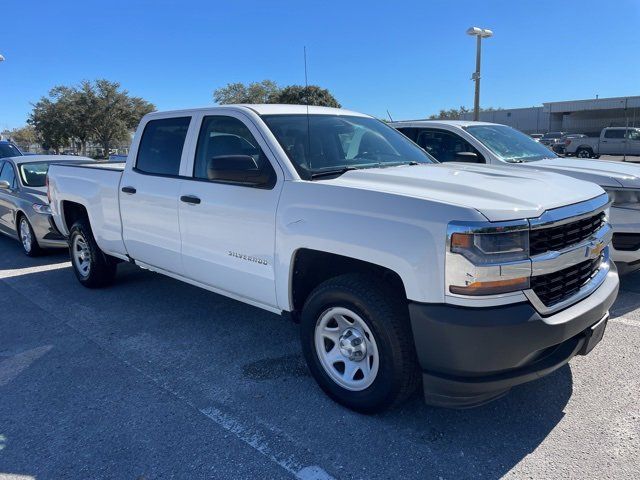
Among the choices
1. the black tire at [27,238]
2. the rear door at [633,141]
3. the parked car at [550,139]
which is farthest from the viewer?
the parked car at [550,139]

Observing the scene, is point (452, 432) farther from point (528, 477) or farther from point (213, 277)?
point (213, 277)

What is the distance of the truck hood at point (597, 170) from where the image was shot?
212 inches

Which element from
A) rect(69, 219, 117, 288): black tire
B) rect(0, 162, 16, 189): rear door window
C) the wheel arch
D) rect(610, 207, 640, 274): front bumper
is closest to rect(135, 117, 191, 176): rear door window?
rect(69, 219, 117, 288): black tire

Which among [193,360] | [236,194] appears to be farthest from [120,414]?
[236,194]

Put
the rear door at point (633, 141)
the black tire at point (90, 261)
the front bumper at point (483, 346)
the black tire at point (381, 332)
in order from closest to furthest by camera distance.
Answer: the front bumper at point (483, 346), the black tire at point (381, 332), the black tire at point (90, 261), the rear door at point (633, 141)

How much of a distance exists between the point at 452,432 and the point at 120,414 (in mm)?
2099

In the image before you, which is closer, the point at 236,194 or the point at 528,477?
the point at 528,477

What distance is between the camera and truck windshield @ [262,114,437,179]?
12.1 feet

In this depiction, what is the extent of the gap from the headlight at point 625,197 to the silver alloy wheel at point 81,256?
231 inches

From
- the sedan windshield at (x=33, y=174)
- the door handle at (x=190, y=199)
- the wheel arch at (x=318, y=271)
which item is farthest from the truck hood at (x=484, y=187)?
the sedan windshield at (x=33, y=174)

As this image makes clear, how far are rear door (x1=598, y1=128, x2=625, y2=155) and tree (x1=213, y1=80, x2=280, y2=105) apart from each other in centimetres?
3416

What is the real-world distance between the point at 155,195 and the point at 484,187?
2896 mm

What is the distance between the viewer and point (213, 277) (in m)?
4.11

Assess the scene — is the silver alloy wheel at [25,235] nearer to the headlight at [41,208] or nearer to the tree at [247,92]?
the headlight at [41,208]
